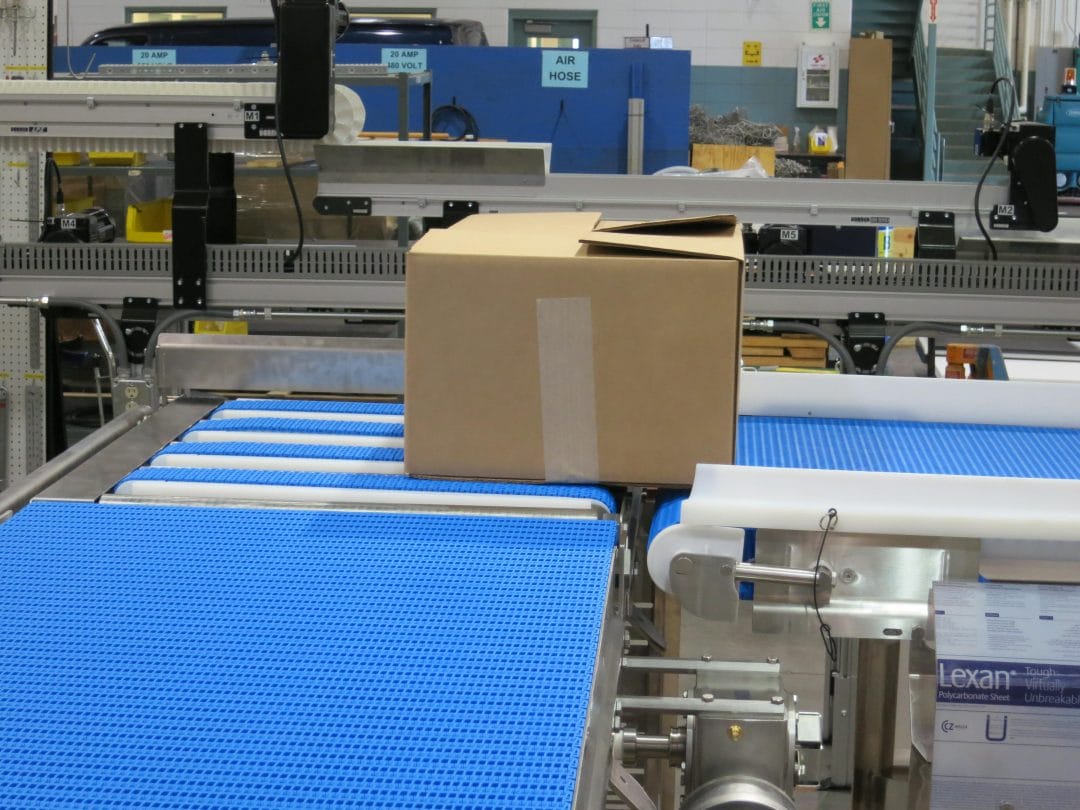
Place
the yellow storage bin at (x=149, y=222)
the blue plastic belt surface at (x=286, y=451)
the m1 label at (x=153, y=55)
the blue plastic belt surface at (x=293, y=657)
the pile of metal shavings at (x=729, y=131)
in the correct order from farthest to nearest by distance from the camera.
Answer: the pile of metal shavings at (x=729, y=131), the m1 label at (x=153, y=55), the yellow storage bin at (x=149, y=222), the blue plastic belt surface at (x=286, y=451), the blue plastic belt surface at (x=293, y=657)

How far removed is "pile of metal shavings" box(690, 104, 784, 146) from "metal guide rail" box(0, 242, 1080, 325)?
587 centimetres

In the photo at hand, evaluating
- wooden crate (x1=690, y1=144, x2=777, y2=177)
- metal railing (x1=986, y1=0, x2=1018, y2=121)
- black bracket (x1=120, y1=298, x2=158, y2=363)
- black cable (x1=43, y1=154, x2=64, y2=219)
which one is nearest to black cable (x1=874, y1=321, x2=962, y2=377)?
black bracket (x1=120, y1=298, x2=158, y2=363)

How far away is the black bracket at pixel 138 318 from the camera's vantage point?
3.01m

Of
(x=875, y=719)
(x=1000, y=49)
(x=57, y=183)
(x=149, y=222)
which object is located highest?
(x=1000, y=49)

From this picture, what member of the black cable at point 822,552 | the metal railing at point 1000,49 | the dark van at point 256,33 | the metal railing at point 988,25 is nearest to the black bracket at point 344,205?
the black cable at point 822,552

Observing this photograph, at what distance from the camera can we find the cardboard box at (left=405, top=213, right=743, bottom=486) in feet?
4.84

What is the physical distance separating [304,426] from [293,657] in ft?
2.41

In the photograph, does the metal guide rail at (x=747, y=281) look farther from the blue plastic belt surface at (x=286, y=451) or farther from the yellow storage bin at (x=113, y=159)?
the yellow storage bin at (x=113, y=159)

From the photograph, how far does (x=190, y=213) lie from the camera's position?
2898 mm

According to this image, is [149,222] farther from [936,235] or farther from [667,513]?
[667,513]

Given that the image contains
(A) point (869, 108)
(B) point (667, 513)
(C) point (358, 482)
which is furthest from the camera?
(A) point (869, 108)

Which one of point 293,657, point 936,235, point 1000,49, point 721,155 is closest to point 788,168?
point 721,155

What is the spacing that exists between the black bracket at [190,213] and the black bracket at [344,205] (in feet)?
0.99

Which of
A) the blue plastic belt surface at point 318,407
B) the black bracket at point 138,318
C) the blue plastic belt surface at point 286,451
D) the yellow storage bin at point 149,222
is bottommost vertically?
the blue plastic belt surface at point 286,451
